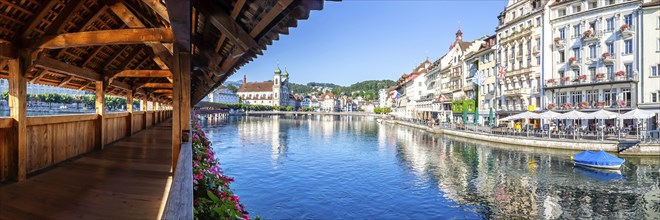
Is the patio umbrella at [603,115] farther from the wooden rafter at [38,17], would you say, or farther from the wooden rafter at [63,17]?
the wooden rafter at [38,17]

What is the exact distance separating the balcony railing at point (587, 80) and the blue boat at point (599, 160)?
14.4m

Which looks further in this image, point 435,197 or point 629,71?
point 629,71

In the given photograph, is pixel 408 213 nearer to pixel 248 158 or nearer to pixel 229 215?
pixel 229 215

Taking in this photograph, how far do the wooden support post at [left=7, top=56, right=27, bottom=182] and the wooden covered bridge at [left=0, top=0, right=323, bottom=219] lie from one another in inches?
0.6

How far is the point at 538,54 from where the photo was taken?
130 ft

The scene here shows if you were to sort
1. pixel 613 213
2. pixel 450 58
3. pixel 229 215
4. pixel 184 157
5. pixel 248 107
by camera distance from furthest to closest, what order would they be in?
pixel 248 107 → pixel 450 58 → pixel 613 213 → pixel 229 215 → pixel 184 157

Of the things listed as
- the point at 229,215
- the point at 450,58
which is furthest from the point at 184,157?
the point at 450,58

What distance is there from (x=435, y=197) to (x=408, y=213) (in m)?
2.80

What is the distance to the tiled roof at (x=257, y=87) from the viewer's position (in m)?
162

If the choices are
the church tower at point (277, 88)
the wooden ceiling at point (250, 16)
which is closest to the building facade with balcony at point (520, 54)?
the wooden ceiling at point (250, 16)

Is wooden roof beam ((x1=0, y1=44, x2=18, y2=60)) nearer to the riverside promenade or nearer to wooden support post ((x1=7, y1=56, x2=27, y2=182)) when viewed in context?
wooden support post ((x1=7, y1=56, x2=27, y2=182))

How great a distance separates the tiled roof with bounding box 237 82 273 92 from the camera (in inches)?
6393

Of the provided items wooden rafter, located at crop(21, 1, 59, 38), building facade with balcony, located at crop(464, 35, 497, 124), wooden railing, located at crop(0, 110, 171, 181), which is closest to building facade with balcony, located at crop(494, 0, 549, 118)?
building facade with balcony, located at crop(464, 35, 497, 124)

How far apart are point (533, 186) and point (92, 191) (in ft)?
62.1
